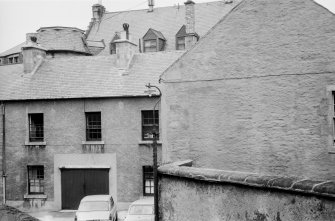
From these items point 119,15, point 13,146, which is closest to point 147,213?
point 13,146

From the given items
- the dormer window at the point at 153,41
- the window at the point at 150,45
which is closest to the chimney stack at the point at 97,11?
the dormer window at the point at 153,41

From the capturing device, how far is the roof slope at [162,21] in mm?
35500

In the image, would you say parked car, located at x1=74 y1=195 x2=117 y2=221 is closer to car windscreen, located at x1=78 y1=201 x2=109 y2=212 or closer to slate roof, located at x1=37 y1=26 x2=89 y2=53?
car windscreen, located at x1=78 y1=201 x2=109 y2=212

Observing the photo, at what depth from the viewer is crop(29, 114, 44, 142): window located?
2328 cm

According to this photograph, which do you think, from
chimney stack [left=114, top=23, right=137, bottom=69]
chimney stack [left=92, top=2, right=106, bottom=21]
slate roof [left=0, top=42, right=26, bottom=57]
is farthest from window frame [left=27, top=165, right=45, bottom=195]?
slate roof [left=0, top=42, right=26, bottom=57]

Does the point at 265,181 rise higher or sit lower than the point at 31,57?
lower

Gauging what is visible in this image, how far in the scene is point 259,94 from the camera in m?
12.2

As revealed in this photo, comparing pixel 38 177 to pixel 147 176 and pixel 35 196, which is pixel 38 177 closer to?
pixel 35 196

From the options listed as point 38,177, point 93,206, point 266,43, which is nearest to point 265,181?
point 266,43

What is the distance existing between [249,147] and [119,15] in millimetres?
31381

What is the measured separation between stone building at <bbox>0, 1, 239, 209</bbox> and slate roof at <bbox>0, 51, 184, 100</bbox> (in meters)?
0.06

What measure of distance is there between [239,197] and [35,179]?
18.8 meters

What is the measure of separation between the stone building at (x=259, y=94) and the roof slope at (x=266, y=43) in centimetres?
3

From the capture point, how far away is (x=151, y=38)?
3516cm
